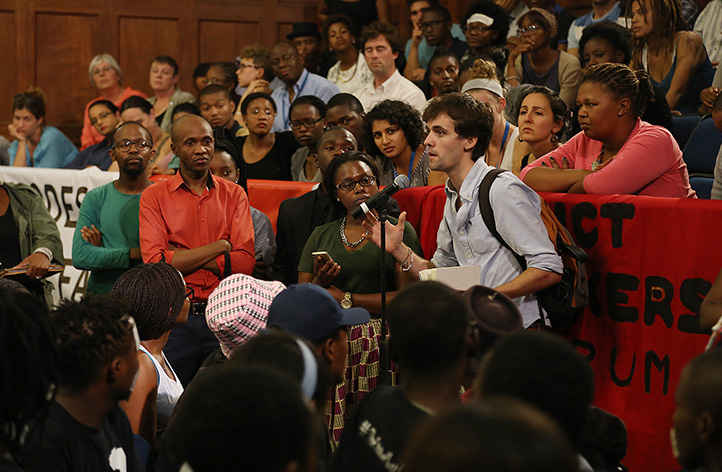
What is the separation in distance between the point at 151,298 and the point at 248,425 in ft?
6.56

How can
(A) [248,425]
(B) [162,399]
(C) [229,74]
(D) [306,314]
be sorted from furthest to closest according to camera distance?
1. (C) [229,74]
2. (B) [162,399]
3. (D) [306,314]
4. (A) [248,425]

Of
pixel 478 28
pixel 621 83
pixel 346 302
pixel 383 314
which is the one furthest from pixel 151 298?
pixel 478 28

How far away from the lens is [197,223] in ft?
17.6

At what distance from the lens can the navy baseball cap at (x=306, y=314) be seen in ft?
9.05

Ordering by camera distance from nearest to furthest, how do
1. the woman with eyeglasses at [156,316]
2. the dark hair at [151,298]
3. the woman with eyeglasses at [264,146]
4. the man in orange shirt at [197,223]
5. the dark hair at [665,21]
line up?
the woman with eyeglasses at [156,316]
the dark hair at [151,298]
the man in orange shirt at [197,223]
the dark hair at [665,21]
the woman with eyeglasses at [264,146]

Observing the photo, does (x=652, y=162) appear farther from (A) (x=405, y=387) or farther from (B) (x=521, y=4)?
(B) (x=521, y=4)

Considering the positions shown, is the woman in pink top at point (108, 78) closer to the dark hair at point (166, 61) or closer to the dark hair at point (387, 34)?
the dark hair at point (166, 61)

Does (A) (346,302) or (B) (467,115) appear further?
(A) (346,302)

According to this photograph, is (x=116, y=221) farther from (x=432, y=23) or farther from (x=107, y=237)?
(x=432, y=23)

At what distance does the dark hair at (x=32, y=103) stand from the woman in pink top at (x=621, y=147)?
7.44 metres

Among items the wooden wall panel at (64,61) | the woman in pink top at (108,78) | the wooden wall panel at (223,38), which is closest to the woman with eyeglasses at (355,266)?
the woman in pink top at (108,78)

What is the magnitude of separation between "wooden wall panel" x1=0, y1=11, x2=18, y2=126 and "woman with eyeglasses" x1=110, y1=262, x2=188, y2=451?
926 centimetres

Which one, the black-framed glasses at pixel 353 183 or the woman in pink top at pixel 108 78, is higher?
the woman in pink top at pixel 108 78

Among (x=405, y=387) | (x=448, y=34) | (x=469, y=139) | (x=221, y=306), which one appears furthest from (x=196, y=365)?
(x=448, y=34)
